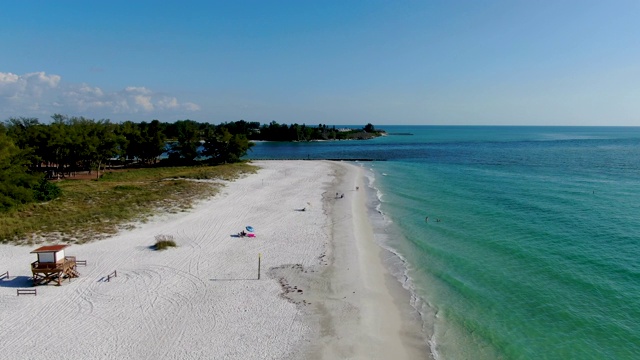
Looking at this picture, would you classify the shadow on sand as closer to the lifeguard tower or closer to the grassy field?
the lifeguard tower

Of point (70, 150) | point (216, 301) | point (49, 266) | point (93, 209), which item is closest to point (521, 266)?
point (216, 301)

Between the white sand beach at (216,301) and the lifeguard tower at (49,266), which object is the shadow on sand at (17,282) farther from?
the lifeguard tower at (49,266)

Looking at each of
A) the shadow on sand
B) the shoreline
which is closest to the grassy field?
the shadow on sand

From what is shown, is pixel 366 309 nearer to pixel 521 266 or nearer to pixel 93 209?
pixel 521 266

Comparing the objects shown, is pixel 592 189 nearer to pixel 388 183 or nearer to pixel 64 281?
pixel 388 183

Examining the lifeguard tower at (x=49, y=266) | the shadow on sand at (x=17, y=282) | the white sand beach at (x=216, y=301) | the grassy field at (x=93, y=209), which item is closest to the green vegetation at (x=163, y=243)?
the white sand beach at (x=216, y=301)

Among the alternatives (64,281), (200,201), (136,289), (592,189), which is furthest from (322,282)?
(592,189)
